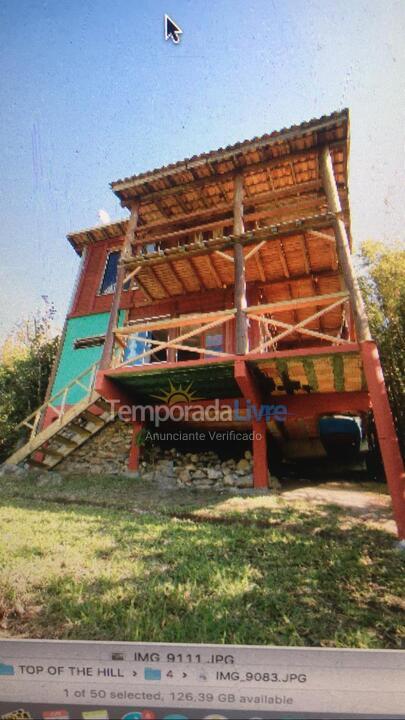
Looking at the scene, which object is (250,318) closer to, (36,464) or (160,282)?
(160,282)

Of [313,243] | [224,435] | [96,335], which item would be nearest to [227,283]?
[313,243]

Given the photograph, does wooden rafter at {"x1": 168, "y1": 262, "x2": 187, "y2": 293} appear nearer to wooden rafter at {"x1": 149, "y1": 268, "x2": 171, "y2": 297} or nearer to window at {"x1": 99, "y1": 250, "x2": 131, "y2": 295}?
wooden rafter at {"x1": 149, "y1": 268, "x2": 171, "y2": 297}

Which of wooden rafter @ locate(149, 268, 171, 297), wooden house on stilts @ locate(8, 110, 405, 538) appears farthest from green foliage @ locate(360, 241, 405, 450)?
wooden rafter @ locate(149, 268, 171, 297)

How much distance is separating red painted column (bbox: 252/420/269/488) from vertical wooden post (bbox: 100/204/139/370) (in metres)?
3.82

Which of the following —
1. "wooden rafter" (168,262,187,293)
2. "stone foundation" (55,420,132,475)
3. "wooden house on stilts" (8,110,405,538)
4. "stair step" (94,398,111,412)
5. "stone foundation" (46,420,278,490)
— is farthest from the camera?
"stone foundation" (55,420,132,475)

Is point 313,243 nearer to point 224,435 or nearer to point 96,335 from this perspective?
point 224,435

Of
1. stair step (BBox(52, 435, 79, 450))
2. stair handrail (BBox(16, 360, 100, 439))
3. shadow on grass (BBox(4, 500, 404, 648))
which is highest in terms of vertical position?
stair handrail (BBox(16, 360, 100, 439))

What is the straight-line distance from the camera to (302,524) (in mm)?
5086

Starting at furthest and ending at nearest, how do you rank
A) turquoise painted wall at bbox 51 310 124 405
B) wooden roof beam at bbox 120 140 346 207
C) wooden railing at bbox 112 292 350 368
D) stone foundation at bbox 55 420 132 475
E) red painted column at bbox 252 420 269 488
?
turquoise painted wall at bbox 51 310 124 405 → stone foundation at bbox 55 420 132 475 → wooden roof beam at bbox 120 140 346 207 → red painted column at bbox 252 420 269 488 → wooden railing at bbox 112 292 350 368

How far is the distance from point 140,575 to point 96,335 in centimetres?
1075

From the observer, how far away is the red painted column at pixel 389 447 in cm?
451

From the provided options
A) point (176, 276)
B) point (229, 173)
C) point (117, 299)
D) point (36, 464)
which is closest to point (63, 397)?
point (36, 464)

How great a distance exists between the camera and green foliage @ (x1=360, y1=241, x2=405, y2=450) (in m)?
10.1

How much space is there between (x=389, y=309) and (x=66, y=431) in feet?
37.0
